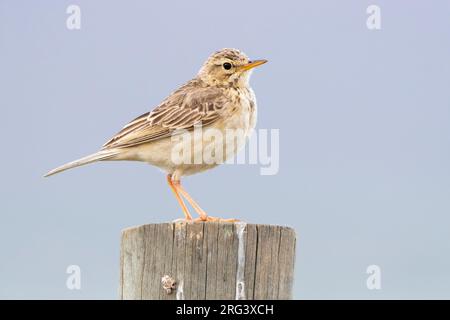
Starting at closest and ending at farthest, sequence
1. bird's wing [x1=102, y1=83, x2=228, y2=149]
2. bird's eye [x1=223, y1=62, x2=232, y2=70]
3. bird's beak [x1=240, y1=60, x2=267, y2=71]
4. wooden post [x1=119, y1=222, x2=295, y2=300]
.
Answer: wooden post [x1=119, y1=222, x2=295, y2=300]
bird's wing [x1=102, y1=83, x2=228, y2=149]
bird's beak [x1=240, y1=60, x2=267, y2=71]
bird's eye [x1=223, y1=62, x2=232, y2=70]

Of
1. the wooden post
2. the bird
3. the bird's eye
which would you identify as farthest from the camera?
the bird's eye

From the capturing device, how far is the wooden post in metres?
5.55

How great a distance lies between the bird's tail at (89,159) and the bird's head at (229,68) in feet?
6.03

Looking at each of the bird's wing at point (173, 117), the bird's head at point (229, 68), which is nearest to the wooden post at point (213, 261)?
the bird's wing at point (173, 117)

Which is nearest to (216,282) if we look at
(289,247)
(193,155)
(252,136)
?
(289,247)

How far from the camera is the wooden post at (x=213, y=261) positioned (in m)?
5.55

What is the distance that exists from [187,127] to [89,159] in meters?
1.25

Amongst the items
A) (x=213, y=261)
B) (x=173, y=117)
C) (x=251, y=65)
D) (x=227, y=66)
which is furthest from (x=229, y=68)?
(x=213, y=261)

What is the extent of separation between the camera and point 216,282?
554 centimetres

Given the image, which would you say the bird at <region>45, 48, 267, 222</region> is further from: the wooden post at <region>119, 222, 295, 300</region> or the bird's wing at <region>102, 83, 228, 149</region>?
the wooden post at <region>119, 222, 295, 300</region>

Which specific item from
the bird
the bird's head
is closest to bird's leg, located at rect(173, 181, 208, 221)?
the bird

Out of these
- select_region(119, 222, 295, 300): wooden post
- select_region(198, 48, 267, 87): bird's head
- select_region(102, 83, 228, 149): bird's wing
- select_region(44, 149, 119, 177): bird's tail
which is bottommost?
select_region(119, 222, 295, 300): wooden post

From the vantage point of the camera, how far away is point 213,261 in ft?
18.3

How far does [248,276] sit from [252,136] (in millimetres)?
3614
